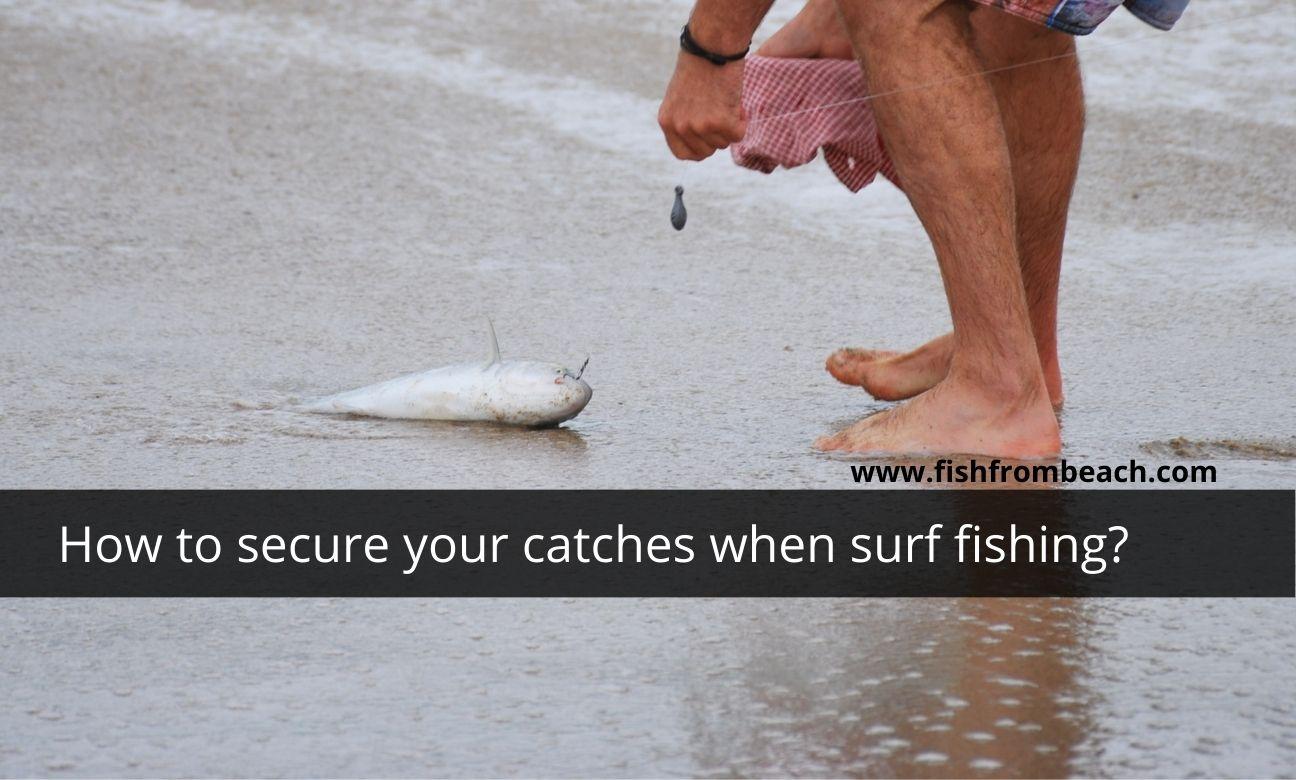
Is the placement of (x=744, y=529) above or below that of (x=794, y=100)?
below

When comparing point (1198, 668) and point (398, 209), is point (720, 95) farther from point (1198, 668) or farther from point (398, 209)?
point (398, 209)

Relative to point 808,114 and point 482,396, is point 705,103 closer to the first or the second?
point 808,114

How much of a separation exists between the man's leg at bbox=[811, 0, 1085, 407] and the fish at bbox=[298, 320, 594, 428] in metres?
0.56

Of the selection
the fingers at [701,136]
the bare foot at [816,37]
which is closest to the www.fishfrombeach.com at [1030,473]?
the fingers at [701,136]

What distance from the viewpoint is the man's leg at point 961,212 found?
2.65 m

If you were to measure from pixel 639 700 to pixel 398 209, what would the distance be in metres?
2.97

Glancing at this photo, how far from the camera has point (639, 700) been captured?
1.72 metres

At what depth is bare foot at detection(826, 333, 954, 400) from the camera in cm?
312

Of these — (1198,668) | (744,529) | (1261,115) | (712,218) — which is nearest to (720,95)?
(744,529)

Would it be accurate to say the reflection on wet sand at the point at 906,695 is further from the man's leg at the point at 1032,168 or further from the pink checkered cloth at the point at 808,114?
the pink checkered cloth at the point at 808,114

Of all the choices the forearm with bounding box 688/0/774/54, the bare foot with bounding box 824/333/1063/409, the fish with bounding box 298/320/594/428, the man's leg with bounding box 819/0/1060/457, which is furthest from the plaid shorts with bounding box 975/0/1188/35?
the fish with bounding box 298/320/594/428

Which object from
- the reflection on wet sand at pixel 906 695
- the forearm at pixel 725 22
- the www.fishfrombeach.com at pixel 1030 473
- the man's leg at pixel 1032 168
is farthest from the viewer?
the man's leg at pixel 1032 168

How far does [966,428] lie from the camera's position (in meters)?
2.69

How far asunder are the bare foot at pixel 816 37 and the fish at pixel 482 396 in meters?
0.75
